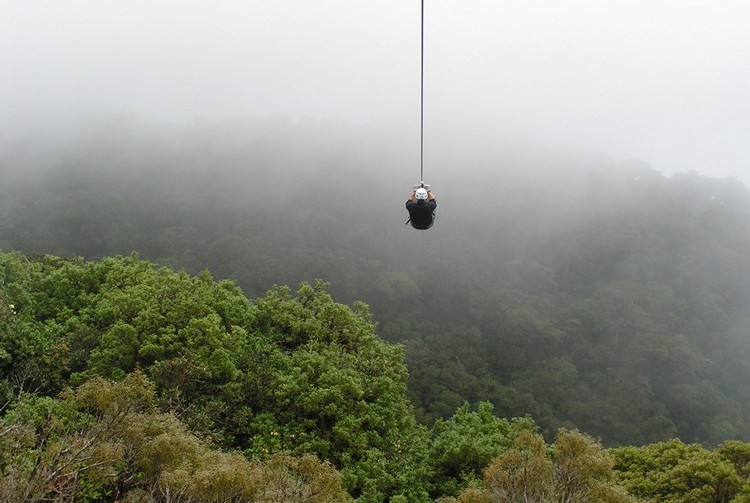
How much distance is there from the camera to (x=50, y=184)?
93438 millimetres

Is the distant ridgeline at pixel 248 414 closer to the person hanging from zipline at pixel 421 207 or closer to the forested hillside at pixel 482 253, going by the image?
the person hanging from zipline at pixel 421 207

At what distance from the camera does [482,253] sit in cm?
9869

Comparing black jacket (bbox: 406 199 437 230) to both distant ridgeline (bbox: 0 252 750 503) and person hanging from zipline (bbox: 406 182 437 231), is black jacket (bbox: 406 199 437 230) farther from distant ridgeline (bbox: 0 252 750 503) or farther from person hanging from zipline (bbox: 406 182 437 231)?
distant ridgeline (bbox: 0 252 750 503)

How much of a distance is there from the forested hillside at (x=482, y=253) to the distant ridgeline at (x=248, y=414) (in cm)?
3000

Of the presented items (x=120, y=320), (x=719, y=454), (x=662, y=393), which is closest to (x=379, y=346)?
(x=120, y=320)

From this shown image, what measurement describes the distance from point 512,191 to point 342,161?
36728mm

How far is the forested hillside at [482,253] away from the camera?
6244 centimetres

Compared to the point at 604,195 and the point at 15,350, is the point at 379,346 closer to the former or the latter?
the point at 15,350

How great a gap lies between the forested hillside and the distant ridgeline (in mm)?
30002

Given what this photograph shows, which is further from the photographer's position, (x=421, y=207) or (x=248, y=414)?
(x=248, y=414)

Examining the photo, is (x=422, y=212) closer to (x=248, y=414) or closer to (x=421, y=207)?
(x=421, y=207)

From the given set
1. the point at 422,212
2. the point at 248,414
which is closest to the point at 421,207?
the point at 422,212

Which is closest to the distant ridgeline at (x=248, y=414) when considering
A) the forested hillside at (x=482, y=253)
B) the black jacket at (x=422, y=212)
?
the black jacket at (x=422, y=212)

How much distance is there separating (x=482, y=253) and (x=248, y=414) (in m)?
83.3
